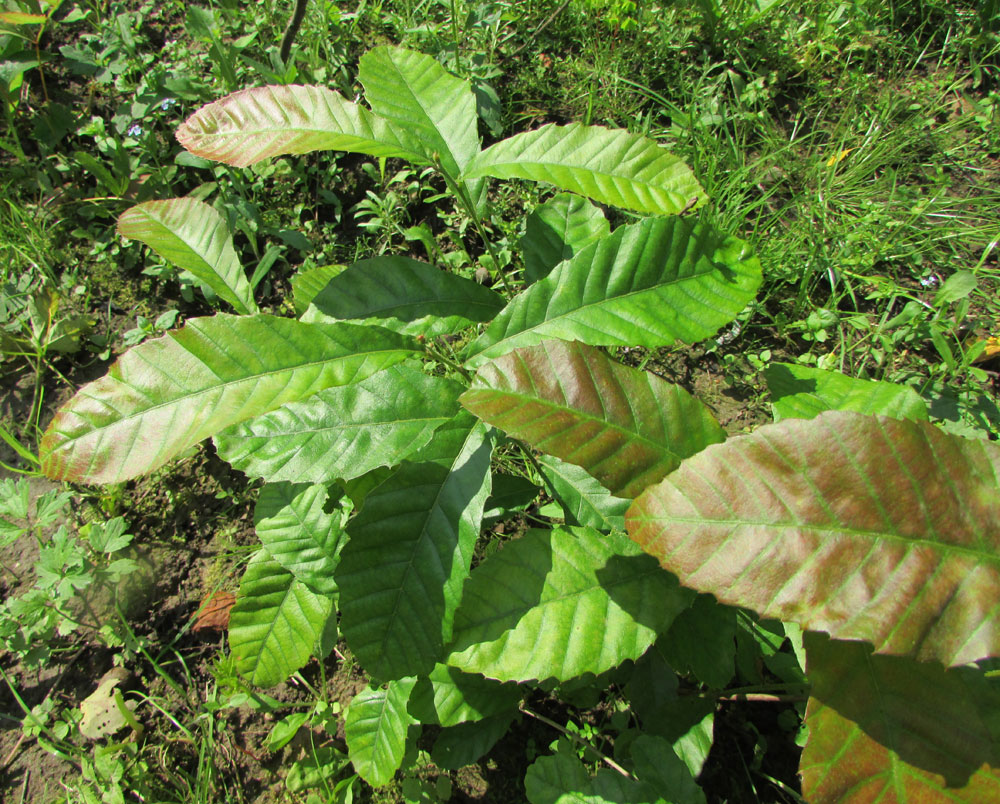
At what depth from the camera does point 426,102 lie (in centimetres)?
130

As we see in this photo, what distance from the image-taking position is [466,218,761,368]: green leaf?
1.20 m

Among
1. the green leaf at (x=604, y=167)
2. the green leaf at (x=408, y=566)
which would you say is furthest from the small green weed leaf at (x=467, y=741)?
the green leaf at (x=604, y=167)

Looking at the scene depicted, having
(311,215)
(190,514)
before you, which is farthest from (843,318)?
(190,514)

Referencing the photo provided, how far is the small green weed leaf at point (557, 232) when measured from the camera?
1.52 metres

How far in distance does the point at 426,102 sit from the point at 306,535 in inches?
39.4

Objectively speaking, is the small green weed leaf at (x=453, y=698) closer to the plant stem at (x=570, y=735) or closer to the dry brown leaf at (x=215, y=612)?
the plant stem at (x=570, y=735)

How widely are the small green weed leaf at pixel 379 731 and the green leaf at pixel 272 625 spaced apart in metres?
0.20

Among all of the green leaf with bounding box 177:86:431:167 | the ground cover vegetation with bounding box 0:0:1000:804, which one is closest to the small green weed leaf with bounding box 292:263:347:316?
the ground cover vegetation with bounding box 0:0:1000:804

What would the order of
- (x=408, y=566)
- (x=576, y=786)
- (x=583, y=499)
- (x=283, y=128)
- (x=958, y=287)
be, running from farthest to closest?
1. (x=958, y=287)
2. (x=583, y=499)
3. (x=576, y=786)
4. (x=283, y=128)
5. (x=408, y=566)

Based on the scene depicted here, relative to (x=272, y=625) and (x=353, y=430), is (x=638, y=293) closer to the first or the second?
(x=353, y=430)

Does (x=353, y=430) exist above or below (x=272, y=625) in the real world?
above

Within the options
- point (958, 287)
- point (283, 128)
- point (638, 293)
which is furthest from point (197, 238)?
point (958, 287)

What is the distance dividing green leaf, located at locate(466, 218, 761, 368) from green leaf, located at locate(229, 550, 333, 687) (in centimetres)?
79

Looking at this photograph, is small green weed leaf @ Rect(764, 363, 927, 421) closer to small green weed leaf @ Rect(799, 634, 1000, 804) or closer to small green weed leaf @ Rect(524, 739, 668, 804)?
small green weed leaf @ Rect(799, 634, 1000, 804)
